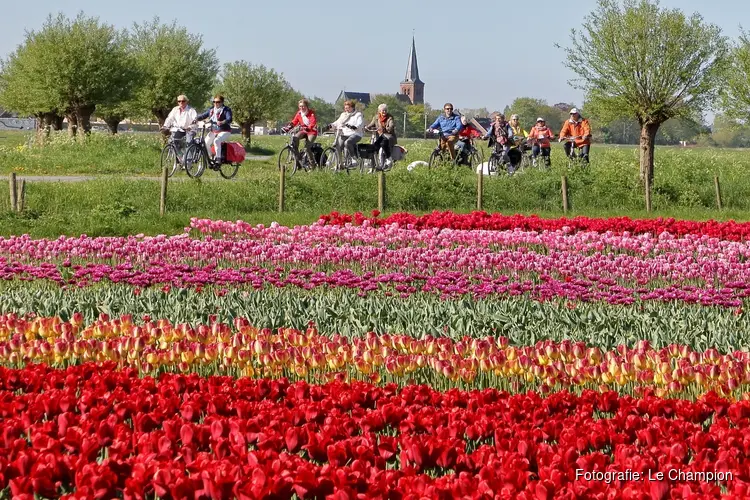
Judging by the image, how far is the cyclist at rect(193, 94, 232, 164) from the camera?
2244 cm

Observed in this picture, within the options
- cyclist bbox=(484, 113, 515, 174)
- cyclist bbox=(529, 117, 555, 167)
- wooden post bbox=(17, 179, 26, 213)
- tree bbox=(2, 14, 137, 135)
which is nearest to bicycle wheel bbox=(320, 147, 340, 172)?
cyclist bbox=(484, 113, 515, 174)

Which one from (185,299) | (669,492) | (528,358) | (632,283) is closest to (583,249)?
(632,283)

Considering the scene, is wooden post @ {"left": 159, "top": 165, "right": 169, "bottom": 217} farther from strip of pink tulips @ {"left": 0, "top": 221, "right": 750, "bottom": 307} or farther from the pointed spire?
the pointed spire

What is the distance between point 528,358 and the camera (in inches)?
257

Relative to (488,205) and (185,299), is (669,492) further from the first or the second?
(488,205)

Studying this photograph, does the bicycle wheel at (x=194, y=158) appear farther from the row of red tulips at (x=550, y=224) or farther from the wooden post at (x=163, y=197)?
the row of red tulips at (x=550, y=224)

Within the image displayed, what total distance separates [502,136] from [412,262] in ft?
45.9

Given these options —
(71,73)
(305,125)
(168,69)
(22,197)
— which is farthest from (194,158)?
(168,69)

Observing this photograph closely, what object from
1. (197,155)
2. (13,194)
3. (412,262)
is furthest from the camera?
(197,155)

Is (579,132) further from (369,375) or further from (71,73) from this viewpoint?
(71,73)

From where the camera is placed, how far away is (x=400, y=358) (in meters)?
6.61

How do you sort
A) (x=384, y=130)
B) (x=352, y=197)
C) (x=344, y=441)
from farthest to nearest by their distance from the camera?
(x=384, y=130) → (x=352, y=197) → (x=344, y=441)

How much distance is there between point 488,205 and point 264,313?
13.3 metres

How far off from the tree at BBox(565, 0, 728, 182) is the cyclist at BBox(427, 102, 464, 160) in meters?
5.08
